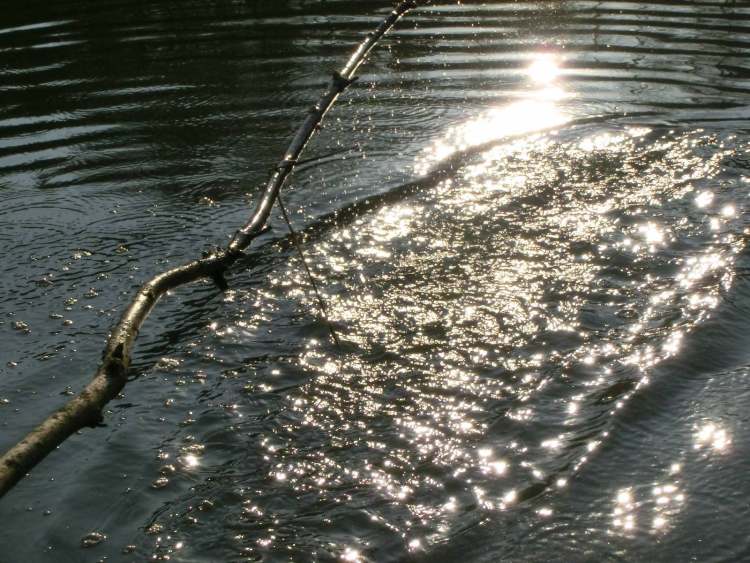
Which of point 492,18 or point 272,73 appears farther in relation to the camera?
point 492,18

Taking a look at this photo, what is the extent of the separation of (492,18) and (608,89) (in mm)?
3107

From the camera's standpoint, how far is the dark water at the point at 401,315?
3.85 m

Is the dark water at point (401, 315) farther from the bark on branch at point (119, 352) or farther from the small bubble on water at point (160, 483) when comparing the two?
the bark on branch at point (119, 352)

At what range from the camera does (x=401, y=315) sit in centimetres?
529

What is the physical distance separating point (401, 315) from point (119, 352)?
1982 millimetres

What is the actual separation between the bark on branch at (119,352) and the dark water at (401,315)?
59cm

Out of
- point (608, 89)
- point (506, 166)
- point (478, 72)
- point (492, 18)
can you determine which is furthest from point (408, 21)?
point (506, 166)

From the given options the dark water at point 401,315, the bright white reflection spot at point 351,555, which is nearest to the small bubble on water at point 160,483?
the dark water at point 401,315

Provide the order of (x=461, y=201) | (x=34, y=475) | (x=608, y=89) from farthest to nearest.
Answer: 1. (x=608, y=89)
2. (x=461, y=201)
3. (x=34, y=475)

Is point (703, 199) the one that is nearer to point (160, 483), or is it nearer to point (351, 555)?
point (351, 555)

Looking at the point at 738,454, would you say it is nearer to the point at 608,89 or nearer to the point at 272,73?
the point at 608,89

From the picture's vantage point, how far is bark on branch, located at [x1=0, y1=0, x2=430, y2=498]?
312cm

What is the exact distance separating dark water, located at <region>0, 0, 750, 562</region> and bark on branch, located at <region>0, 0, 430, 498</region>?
0.59m

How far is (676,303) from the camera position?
532 centimetres
